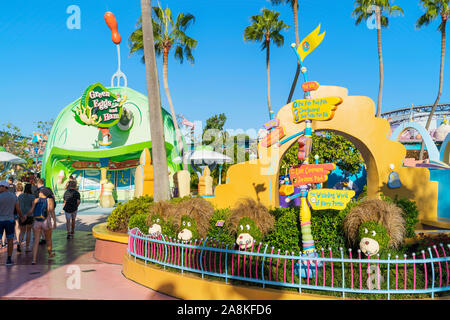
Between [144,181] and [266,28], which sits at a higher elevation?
[266,28]

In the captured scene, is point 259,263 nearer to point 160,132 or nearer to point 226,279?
point 226,279

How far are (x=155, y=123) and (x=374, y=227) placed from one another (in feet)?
21.1

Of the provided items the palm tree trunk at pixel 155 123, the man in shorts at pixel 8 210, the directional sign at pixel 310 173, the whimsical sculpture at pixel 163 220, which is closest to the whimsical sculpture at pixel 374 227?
the directional sign at pixel 310 173

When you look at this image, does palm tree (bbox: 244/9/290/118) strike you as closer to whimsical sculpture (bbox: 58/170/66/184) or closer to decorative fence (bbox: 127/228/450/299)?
whimsical sculpture (bbox: 58/170/66/184)

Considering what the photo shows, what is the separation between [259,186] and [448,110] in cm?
7638

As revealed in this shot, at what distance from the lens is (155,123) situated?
990cm

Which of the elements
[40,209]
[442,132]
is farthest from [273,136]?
[442,132]

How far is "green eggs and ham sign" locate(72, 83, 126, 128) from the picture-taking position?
22766 mm

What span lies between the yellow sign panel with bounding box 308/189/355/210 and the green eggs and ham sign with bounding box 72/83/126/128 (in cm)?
1990

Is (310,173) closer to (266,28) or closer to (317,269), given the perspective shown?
(317,269)

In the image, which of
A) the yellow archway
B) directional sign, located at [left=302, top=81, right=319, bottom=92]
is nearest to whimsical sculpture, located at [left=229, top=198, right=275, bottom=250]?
directional sign, located at [left=302, top=81, right=319, bottom=92]

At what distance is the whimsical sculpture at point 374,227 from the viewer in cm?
531

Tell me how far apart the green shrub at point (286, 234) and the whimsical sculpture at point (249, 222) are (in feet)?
0.62
